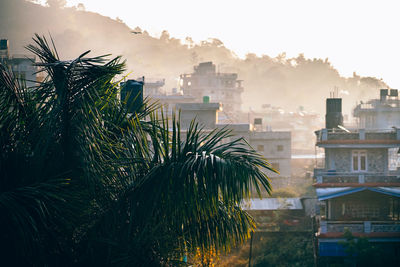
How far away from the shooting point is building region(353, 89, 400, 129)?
180 feet

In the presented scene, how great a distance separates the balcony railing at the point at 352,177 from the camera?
90.6 ft

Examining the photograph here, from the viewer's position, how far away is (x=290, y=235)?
3152 cm

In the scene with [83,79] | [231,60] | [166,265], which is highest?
[231,60]

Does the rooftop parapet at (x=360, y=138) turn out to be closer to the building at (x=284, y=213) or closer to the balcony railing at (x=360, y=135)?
the balcony railing at (x=360, y=135)

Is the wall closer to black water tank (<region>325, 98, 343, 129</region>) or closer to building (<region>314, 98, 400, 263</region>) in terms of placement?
building (<region>314, 98, 400, 263</region>)

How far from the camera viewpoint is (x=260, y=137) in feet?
157

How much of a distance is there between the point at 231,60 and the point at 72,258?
18386 centimetres

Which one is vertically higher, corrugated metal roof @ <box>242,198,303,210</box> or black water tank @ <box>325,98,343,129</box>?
black water tank @ <box>325,98,343,129</box>

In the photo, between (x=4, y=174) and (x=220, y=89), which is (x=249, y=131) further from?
(x=4, y=174)

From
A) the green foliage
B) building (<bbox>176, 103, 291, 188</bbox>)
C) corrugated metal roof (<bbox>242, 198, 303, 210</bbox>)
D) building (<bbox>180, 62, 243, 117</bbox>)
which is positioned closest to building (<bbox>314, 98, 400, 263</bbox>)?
the green foliage

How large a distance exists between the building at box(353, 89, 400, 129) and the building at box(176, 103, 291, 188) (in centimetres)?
1232

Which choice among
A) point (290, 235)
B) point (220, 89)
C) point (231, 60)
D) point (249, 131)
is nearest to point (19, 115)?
point (290, 235)

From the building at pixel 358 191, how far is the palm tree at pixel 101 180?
18953mm

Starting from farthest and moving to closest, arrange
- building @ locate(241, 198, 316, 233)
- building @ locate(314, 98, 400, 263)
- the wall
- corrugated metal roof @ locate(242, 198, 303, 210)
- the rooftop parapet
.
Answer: corrugated metal roof @ locate(242, 198, 303, 210)
building @ locate(241, 198, 316, 233)
the wall
the rooftop parapet
building @ locate(314, 98, 400, 263)
